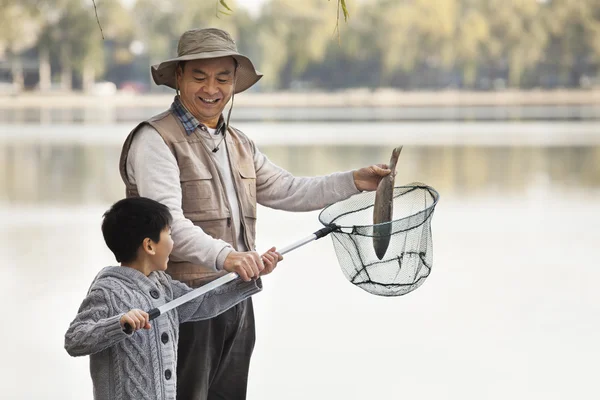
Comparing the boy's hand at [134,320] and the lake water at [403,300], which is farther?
the lake water at [403,300]

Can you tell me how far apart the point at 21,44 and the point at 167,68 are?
264 ft

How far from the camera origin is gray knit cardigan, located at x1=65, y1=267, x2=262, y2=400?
2.58 m

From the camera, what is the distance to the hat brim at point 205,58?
3.03m

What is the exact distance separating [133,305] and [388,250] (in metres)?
0.86

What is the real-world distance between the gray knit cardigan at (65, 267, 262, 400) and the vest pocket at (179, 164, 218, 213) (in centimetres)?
32

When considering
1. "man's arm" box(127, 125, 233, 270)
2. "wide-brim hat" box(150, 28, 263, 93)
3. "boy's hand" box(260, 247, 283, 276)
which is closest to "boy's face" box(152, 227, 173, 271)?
"man's arm" box(127, 125, 233, 270)

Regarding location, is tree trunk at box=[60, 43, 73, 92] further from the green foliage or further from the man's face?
the man's face

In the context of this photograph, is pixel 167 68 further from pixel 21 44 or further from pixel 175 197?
pixel 21 44

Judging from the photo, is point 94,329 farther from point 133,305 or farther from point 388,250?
point 388,250

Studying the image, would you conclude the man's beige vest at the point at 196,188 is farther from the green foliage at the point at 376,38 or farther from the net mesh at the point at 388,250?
the green foliage at the point at 376,38

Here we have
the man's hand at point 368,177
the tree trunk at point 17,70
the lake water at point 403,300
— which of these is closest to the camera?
the man's hand at point 368,177

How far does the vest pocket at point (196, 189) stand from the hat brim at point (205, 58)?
0.30 meters

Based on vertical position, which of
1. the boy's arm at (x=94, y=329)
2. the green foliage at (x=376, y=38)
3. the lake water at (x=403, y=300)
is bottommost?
the lake water at (x=403, y=300)

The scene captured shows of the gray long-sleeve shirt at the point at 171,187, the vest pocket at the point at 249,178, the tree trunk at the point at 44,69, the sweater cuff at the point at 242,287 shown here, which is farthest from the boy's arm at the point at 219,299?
the tree trunk at the point at 44,69
